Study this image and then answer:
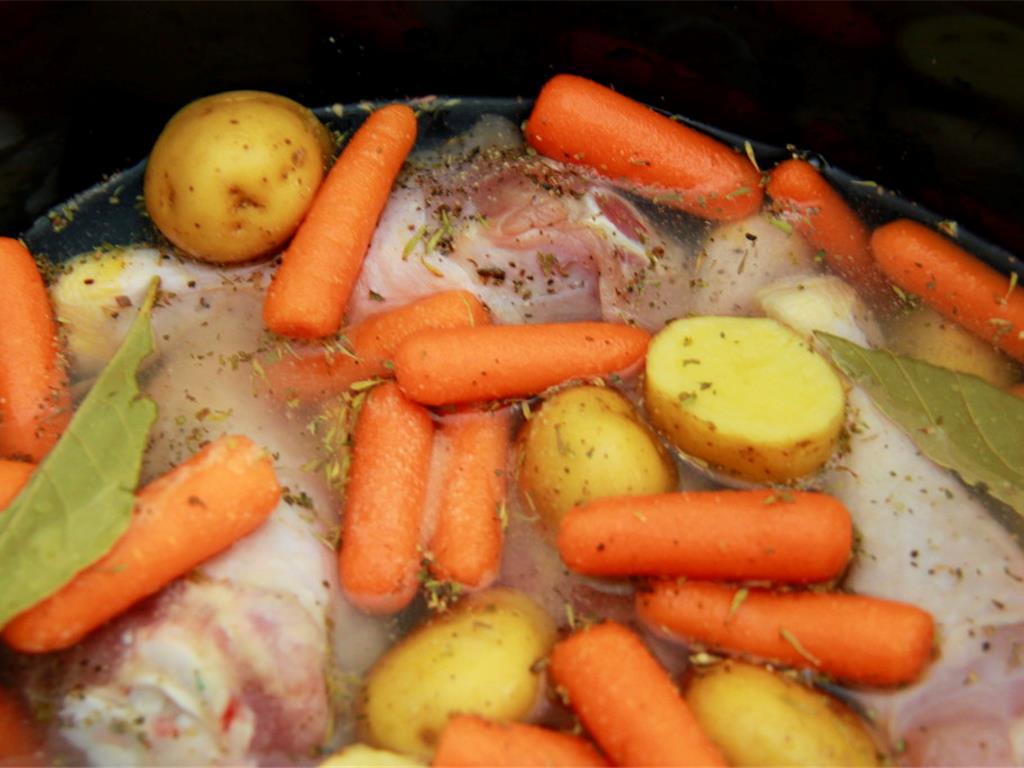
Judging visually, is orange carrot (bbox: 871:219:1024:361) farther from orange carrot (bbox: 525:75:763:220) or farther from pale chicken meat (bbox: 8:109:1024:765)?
orange carrot (bbox: 525:75:763:220)

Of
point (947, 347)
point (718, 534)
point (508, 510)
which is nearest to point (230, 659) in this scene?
point (508, 510)

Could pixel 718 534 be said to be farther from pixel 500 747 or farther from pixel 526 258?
pixel 526 258

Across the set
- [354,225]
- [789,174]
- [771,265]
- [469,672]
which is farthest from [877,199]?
[469,672]

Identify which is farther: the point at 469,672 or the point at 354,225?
the point at 354,225

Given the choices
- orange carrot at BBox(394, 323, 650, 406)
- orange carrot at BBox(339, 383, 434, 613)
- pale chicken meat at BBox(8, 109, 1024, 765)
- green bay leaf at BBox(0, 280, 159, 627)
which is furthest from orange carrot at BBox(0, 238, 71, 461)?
orange carrot at BBox(394, 323, 650, 406)

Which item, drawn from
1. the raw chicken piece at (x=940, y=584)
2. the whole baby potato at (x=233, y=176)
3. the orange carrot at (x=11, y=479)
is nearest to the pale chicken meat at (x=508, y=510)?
the raw chicken piece at (x=940, y=584)

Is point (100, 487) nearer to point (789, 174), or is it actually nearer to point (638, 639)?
point (638, 639)

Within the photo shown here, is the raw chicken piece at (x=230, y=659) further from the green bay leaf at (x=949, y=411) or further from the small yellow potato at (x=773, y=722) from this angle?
the green bay leaf at (x=949, y=411)
